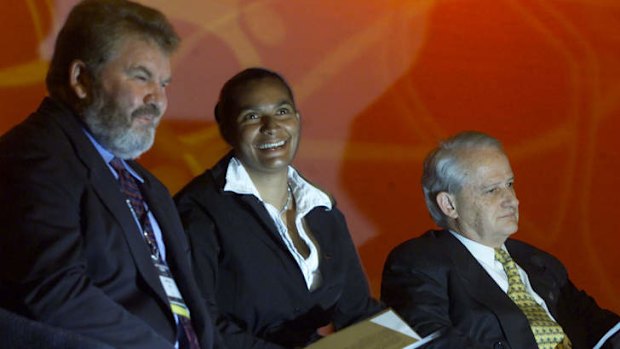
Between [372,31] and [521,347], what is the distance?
5.56 feet

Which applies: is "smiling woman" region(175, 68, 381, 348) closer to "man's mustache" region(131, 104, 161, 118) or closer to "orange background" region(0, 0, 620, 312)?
"man's mustache" region(131, 104, 161, 118)

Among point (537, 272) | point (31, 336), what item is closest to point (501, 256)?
point (537, 272)

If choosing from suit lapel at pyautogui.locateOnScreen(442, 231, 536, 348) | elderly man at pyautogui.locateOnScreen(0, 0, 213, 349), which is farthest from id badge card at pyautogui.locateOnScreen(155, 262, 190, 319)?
suit lapel at pyautogui.locateOnScreen(442, 231, 536, 348)

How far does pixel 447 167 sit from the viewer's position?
2.87m

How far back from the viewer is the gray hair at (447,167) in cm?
286

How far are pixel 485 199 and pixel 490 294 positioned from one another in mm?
322

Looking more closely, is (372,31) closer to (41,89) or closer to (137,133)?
(41,89)

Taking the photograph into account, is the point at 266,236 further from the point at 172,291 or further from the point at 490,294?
the point at 490,294

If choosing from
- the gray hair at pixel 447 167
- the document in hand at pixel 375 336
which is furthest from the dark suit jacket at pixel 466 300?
the document in hand at pixel 375 336

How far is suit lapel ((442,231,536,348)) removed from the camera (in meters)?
2.62

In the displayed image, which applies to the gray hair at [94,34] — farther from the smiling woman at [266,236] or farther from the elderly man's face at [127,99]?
the smiling woman at [266,236]

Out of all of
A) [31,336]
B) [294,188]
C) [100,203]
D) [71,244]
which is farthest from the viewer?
[294,188]

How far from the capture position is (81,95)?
2.02 meters

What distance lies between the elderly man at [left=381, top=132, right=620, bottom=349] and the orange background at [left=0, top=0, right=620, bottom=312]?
878 mm
